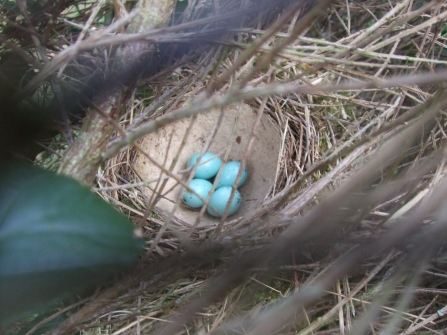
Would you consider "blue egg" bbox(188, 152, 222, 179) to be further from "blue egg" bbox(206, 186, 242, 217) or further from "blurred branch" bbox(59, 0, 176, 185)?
"blurred branch" bbox(59, 0, 176, 185)

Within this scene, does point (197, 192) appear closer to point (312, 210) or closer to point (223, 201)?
point (223, 201)

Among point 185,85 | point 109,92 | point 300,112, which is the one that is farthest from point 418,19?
point 109,92

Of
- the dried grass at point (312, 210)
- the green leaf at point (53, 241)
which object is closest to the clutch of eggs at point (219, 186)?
the dried grass at point (312, 210)

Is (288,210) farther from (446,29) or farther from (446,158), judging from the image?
(446,29)

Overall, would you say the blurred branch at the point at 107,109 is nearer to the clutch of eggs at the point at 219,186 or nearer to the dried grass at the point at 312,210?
the dried grass at the point at 312,210

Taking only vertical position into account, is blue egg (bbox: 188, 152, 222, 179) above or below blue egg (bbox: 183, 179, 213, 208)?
above

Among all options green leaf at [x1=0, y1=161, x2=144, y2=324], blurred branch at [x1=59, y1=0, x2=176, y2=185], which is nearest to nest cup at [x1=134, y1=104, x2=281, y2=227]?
blurred branch at [x1=59, y1=0, x2=176, y2=185]

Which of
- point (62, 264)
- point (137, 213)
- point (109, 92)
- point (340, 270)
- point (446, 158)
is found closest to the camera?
point (340, 270)
